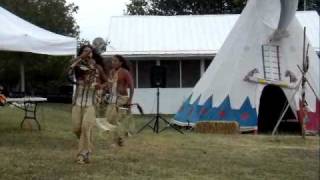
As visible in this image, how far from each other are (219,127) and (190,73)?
36.8 ft

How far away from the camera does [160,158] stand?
993 centimetres

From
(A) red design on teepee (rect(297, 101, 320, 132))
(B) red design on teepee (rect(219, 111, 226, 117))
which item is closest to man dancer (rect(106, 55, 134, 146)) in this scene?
(B) red design on teepee (rect(219, 111, 226, 117))

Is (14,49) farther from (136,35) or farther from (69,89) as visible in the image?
(69,89)

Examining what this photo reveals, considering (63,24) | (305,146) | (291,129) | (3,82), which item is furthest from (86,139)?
(3,82)

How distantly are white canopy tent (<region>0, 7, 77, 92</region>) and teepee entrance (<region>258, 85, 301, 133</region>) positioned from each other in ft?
23.7

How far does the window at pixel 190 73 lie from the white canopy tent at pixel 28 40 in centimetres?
1458

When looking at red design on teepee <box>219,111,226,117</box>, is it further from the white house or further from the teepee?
the white house

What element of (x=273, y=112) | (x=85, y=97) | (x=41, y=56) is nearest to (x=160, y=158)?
(x=85, y=97)

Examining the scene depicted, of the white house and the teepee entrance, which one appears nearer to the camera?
the teepee entrance

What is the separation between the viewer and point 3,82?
139 ft

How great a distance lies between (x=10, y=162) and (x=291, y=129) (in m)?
10.6

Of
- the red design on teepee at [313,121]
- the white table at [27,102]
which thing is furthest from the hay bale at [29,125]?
the red design on teepee at [313,121]

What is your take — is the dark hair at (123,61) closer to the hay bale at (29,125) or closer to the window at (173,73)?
the hay bale at (29,125)

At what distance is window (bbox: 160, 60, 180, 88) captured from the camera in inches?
1057
